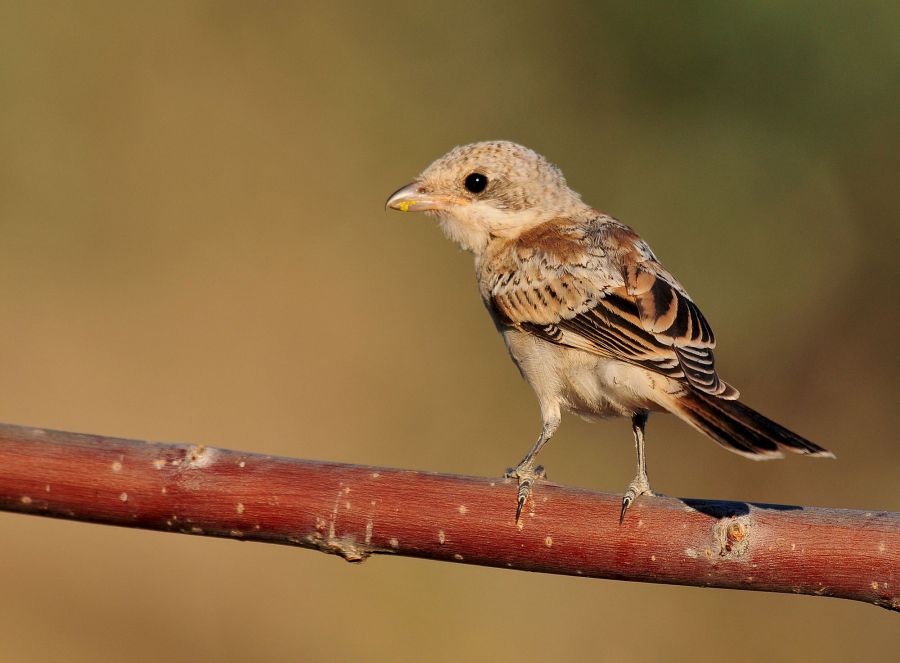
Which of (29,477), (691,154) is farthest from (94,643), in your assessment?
(691,154)

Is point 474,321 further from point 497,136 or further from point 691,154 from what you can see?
point 691,154

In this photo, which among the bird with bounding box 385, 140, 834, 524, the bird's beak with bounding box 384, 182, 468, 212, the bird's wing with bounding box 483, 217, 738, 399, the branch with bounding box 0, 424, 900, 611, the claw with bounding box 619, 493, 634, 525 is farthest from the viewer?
the bird's beak with bounding box 384, 182, 468, 212

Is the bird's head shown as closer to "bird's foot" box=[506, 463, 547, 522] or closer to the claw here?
"bird's foot" box=[506, 463, 547, 522]

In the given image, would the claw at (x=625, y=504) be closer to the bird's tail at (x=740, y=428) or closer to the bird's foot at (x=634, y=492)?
the bird's foot at (x=634, y=492)

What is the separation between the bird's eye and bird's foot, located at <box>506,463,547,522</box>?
5.61 ft

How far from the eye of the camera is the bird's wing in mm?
4016

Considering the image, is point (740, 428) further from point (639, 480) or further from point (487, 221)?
point (487, 221)

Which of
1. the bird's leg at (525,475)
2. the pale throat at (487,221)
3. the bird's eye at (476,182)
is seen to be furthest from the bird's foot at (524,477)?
the bird's eye at (476,182)

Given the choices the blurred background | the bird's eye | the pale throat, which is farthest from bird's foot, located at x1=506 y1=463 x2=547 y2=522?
the blurred background

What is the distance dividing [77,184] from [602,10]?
4.25 m

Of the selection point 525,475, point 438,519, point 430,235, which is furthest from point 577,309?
point 430,235

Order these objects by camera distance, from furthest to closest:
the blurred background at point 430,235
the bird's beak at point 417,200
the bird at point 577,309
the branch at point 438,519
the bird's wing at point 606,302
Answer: the blurred background at point 430,235 → the bird's beak at point 417,200 → the bird's wing at point 606,302 → the bird at point 577,309 → the branch at point 438,519

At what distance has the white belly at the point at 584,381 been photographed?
13.3ft

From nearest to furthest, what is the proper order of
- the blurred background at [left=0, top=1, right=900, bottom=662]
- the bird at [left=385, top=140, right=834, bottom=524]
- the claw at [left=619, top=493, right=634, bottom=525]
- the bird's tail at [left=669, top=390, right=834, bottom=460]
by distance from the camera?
the claw at [left=619, top=493, right=634, bottom=525] → the bird's tail at [left=669, top=390, right=834, bottom=460] → the bird at [left=385, top=140, right=834, bottom=524] → the blurred background at [left=0, top=1, right=900, bottom=662]
